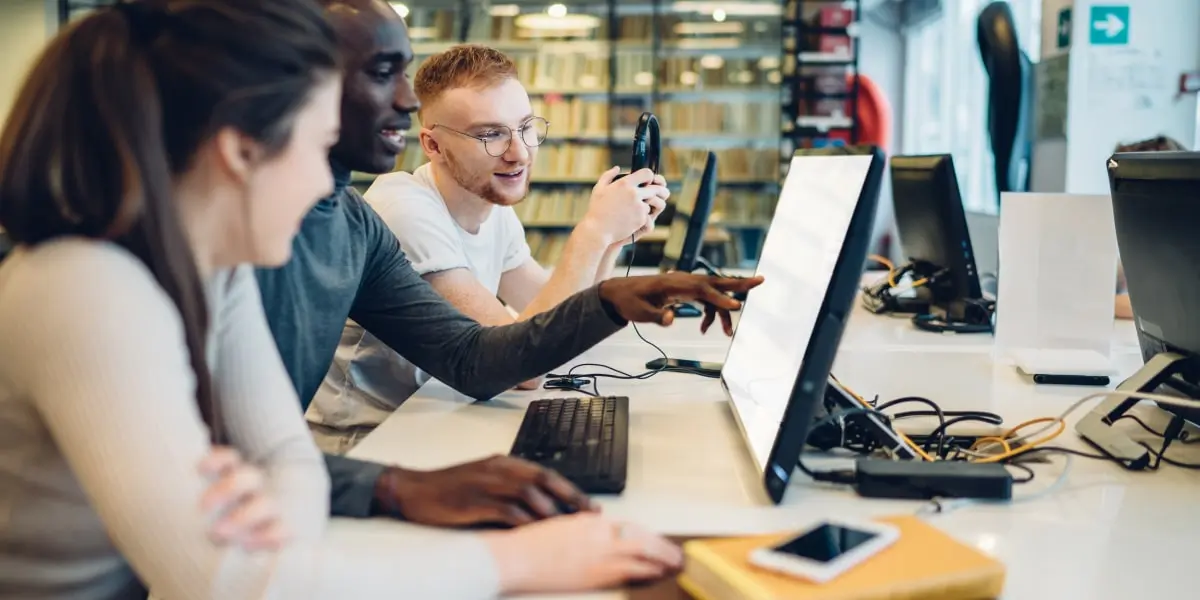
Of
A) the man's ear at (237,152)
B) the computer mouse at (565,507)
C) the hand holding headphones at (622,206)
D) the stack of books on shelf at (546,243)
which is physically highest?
the man's ear at (237,152)

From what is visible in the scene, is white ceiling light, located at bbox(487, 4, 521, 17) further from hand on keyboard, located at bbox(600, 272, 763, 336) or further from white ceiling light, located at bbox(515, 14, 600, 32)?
hand on keyboard, located at bbox(600, 272, 763, 336)

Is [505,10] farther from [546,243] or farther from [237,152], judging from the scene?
[237,152]

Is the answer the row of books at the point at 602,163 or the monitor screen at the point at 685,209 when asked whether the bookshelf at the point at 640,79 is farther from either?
the monitor screen at the point at 685,209

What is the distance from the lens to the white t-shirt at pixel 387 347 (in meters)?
1.91

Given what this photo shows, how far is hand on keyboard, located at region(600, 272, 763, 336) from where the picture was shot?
1219mm

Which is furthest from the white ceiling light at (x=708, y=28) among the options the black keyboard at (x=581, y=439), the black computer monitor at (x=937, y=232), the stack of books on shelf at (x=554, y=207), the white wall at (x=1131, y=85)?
the black keyboard at (x=581, y=439)

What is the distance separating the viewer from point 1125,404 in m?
1.35

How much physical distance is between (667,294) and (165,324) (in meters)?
0.66

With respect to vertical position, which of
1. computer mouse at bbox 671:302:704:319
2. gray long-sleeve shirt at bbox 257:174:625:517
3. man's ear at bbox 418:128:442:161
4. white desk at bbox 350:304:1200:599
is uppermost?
man's ear at bbox 418:128:442:161

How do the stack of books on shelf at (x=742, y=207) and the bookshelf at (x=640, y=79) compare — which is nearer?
the bookshelf at (x=640, y=79)

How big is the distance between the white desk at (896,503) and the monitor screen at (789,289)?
6cm

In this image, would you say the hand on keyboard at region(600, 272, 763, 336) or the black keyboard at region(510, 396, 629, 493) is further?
the hand on keyboard at region(600, 272, 763, 336)

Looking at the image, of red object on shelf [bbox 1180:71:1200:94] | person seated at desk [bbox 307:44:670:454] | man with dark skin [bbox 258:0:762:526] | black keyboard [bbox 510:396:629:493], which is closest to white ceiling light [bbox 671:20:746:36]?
red object on shelf [bbox 1180:71:1200:94]

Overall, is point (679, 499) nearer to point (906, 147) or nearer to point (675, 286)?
point (675, 286)
